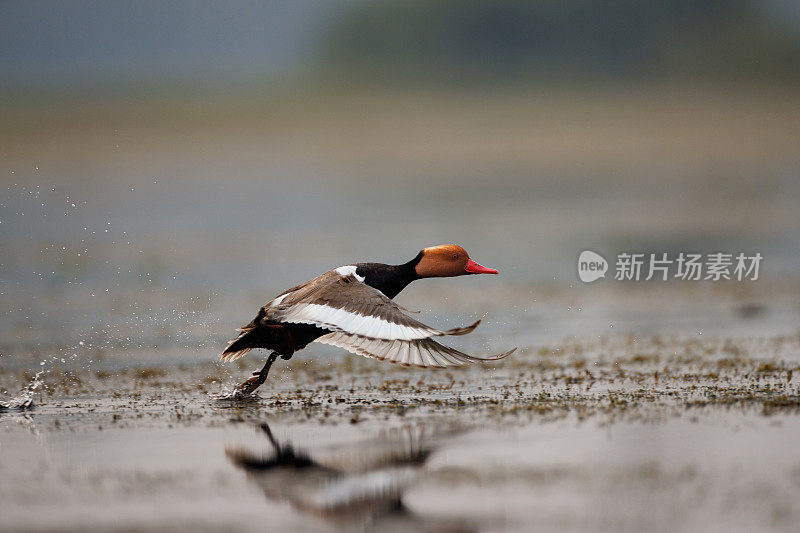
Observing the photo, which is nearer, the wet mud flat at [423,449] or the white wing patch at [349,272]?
the wet mud flat at [423,449]

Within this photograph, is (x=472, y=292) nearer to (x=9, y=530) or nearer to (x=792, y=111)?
(x=9, y=530)

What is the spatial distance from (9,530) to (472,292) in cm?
1056

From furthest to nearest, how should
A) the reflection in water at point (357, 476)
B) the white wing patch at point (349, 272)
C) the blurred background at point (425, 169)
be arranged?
1. the blurred background at point (425, 169)
2. the white wing patch at point (349, 272)
3. the reflection in water at point (357, 476)

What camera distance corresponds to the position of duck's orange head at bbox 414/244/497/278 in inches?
417

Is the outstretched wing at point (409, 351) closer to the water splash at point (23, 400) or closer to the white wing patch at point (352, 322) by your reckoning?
the white wing patch at point (352, 322)

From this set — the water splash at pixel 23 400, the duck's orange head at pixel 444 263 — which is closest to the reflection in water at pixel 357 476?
the water splash at pixel 23 400

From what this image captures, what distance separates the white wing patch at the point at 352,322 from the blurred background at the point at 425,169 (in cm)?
359

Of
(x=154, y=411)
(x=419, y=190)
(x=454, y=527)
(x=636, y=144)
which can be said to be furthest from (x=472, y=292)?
(x=636, y=144)

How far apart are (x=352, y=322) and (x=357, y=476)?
208 cm

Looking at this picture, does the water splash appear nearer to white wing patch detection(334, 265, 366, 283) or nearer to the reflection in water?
the reflection in water

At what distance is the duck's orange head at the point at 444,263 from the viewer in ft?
34.7

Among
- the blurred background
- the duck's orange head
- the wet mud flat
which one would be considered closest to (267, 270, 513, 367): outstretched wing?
the wet mud flat

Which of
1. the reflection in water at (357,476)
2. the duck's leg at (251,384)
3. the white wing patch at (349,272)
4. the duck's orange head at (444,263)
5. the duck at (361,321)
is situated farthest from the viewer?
the duck's orange head at (444,263)

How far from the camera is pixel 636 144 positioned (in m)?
41.6
